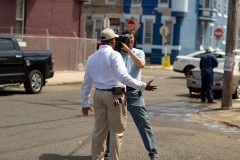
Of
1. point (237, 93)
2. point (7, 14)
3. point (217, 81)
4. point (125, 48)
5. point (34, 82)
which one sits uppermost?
point (7, 14)

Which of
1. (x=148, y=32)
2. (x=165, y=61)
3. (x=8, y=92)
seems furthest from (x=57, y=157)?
(x=148, y=32)

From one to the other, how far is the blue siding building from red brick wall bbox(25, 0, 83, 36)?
12.7 meters

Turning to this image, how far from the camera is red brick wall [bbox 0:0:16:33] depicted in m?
18.6

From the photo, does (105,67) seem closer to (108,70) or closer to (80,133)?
(108,70)

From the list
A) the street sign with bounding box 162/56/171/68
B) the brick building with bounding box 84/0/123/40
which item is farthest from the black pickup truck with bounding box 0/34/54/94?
the brick building with bounding box 84/0/123/40

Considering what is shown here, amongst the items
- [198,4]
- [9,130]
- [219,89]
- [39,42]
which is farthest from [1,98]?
[198,4]

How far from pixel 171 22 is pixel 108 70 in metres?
30.6

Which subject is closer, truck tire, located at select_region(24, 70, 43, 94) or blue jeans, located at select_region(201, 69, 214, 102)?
blue jeans, located at select_region(201, 69, 214, 102)

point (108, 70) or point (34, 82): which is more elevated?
point (108, 70)

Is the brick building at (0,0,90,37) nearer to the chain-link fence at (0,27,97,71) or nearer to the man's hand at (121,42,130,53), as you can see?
the chain-link fence at (0,27,97,71)

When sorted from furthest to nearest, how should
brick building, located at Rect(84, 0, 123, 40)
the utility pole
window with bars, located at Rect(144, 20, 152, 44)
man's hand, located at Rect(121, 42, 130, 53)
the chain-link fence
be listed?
brick building, located at Rect(84, 0, 123, 40)
window with bars, located at Rect(144, 20, 152, 44)
the chain-link fence
the utility pole
man's hand, located at Rect(121, 42, 130, 53)

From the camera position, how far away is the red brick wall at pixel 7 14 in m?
18.6

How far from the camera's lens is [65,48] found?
21.4 m

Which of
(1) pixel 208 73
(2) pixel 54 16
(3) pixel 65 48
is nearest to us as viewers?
(1) pixel 208 73
